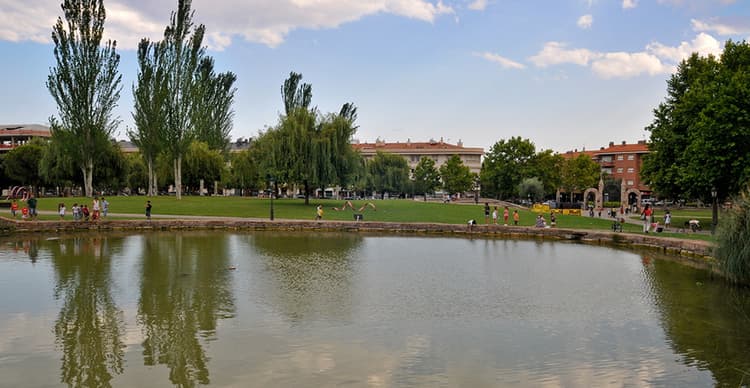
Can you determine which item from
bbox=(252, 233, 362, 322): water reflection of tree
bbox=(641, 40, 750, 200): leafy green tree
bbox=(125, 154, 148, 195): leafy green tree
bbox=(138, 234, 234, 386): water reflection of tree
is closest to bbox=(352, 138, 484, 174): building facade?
bbox=(125, 154, 148, 195): leafy green tree

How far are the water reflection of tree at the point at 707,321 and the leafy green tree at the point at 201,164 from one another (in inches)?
2224

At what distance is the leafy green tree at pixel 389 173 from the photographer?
10044 cm

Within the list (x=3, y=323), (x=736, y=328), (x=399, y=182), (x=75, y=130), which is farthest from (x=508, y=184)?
(x=3, y=323)

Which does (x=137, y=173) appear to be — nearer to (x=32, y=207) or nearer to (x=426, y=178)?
(x=32, y=207)

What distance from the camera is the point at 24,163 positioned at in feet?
230

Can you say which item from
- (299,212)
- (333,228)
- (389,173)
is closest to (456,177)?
(389,173)

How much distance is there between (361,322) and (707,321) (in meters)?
8.68

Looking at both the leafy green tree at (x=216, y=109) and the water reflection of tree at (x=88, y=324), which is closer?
the water reflection of tree at (x=88, y=324)

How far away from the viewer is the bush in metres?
17.0

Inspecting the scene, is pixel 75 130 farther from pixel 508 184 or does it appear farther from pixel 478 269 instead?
pixel 508 184

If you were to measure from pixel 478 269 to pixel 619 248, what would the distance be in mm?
12378

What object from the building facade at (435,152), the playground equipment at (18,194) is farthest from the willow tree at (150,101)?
the building facade at (435,152)

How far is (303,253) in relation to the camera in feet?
81.5

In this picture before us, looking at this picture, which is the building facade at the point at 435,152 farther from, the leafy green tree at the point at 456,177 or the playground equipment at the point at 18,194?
the playground equipment at the point at 18,194
